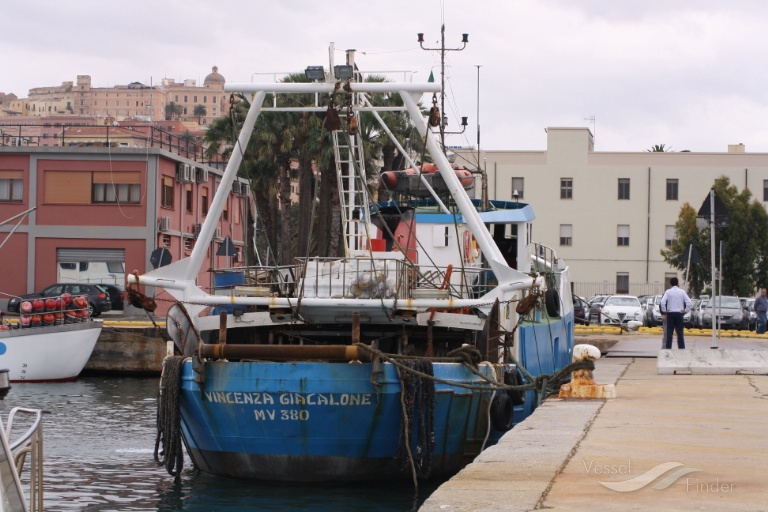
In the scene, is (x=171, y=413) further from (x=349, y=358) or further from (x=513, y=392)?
(x=513, y=392)

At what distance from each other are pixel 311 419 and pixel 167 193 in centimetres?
3617

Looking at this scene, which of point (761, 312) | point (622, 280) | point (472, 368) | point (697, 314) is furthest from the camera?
point (622, 280)

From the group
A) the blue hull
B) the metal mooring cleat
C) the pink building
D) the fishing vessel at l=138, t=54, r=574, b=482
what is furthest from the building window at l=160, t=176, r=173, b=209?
the metal mooring cleat

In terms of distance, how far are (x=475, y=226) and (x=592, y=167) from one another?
5863 centimetres

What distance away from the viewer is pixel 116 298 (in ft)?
145

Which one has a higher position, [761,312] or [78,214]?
[78,214]

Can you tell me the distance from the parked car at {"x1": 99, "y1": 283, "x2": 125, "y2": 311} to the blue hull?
3097 cm

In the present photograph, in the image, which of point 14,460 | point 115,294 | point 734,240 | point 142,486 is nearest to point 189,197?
point 115,294

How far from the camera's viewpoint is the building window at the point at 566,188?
72.2 metres

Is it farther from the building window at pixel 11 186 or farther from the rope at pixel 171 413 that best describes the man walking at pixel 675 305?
the building window at pixel 11 186

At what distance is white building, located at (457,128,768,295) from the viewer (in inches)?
2825

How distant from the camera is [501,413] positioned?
45.8 ft

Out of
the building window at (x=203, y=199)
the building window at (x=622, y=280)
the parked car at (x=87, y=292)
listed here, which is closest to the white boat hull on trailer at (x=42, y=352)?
the parked car at (x=87, y=292)

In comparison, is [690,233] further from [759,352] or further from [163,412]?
[163,412]
